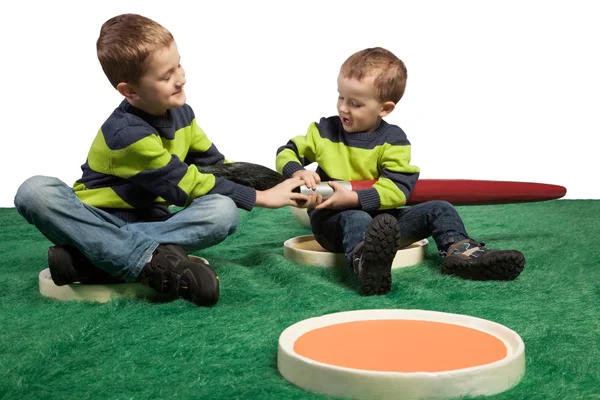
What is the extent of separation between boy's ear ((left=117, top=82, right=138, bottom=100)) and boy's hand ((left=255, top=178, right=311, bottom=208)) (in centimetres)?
46

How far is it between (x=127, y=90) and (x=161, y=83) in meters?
0.10

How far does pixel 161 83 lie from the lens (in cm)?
222

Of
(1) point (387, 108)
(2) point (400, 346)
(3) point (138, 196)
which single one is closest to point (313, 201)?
(1) point (387, 108)

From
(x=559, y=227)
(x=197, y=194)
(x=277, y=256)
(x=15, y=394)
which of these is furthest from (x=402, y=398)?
(x=559, y=227)

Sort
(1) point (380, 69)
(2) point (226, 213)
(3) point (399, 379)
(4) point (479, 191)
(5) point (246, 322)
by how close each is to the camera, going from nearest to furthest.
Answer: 1. (3) point (399, 379)
2. (5) point (246, 322)
3. (2) point (226, 213)
4. (1) point (380, 69)
5. (4) point (479, 191)

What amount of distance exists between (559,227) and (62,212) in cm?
199

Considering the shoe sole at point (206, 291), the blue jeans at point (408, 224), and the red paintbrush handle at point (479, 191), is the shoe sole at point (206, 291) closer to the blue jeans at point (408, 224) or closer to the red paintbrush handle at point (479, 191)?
the blue jeans at point (408, 224)

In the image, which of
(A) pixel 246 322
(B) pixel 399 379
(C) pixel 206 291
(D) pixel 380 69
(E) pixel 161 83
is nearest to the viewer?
(B) pixel 399 379

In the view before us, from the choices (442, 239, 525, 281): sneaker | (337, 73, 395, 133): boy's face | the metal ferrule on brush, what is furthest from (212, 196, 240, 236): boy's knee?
(442, 239, 525, 281): sneaker

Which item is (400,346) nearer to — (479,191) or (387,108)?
(387,108)

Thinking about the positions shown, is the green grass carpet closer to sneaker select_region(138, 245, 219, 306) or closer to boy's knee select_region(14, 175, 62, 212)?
sneaker select_region(138, 245, 219, 306)

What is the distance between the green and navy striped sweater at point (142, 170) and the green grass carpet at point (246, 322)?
0.29 m

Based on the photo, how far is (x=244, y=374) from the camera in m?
1.60

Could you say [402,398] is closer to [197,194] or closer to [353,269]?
[353,269]
